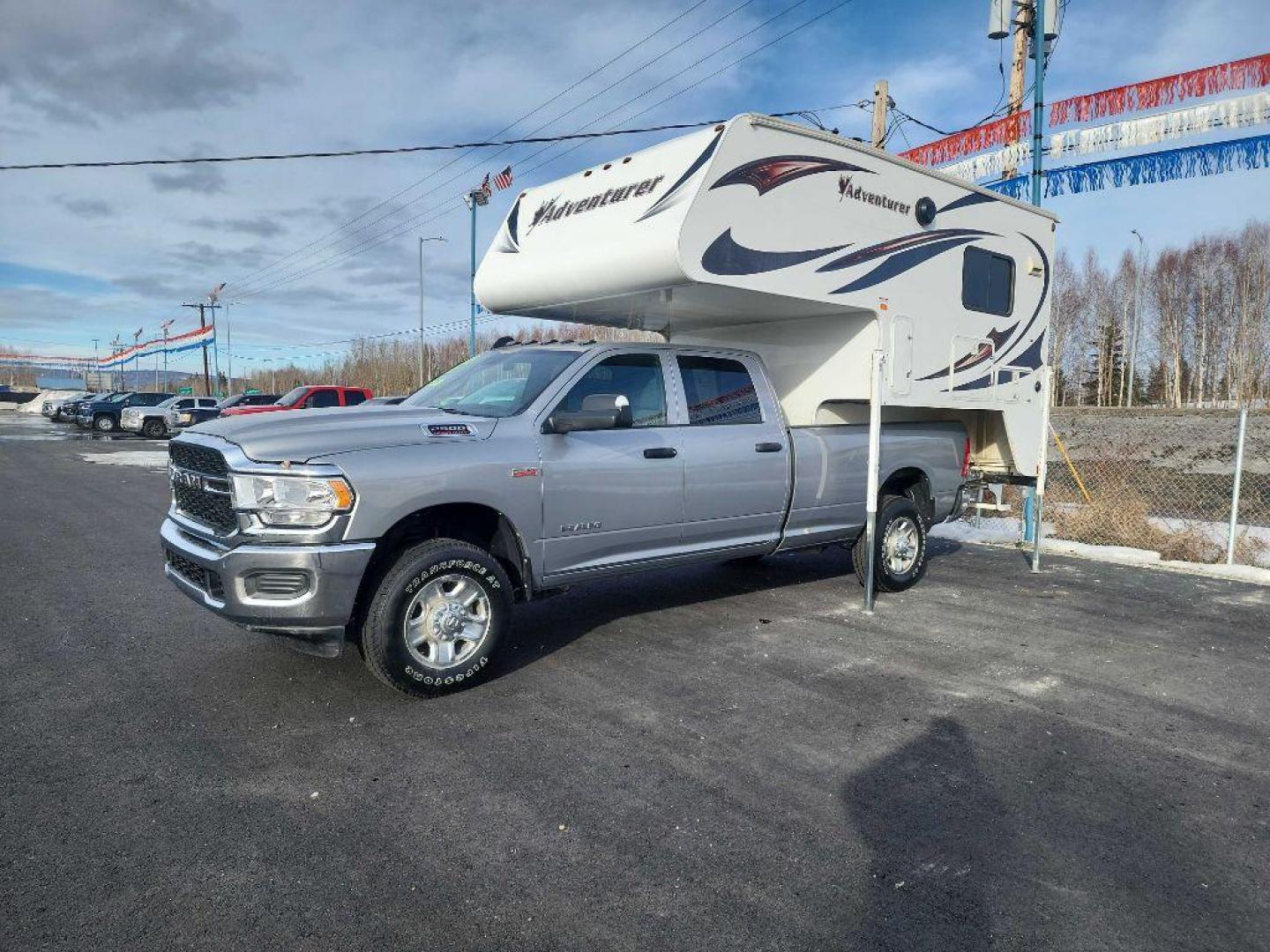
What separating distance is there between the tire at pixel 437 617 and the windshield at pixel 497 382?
1034 mm

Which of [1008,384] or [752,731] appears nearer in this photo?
[752,731]

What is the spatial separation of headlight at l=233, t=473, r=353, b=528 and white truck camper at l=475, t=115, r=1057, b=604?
2.54 m

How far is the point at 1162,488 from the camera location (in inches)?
604

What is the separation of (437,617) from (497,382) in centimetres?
180

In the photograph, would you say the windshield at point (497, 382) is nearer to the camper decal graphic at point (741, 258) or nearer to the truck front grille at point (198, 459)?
the camper decal graphic at point (741, 258)

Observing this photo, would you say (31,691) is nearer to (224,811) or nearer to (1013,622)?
(224,811)

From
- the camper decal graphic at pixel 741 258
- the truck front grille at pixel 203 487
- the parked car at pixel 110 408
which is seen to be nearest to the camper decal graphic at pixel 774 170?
the camper decal graphic at pixel 741 258

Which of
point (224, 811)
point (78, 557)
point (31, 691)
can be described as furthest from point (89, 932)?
point (78, 557)

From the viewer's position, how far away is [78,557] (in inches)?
326

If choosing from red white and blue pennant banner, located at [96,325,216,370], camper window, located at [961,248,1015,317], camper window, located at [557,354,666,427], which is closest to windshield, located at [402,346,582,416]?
camper window, located at [557,354,666,427]

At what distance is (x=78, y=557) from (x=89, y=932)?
6894mm

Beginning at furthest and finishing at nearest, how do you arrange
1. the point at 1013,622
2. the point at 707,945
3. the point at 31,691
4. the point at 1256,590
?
the point at 1256,590
the point at 1013,622
the point at 31,691
the point at 707,945

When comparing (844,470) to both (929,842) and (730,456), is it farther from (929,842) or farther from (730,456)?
(929,842)

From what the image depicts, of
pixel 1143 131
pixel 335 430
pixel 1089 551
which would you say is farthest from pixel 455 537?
pixel 1143 131
